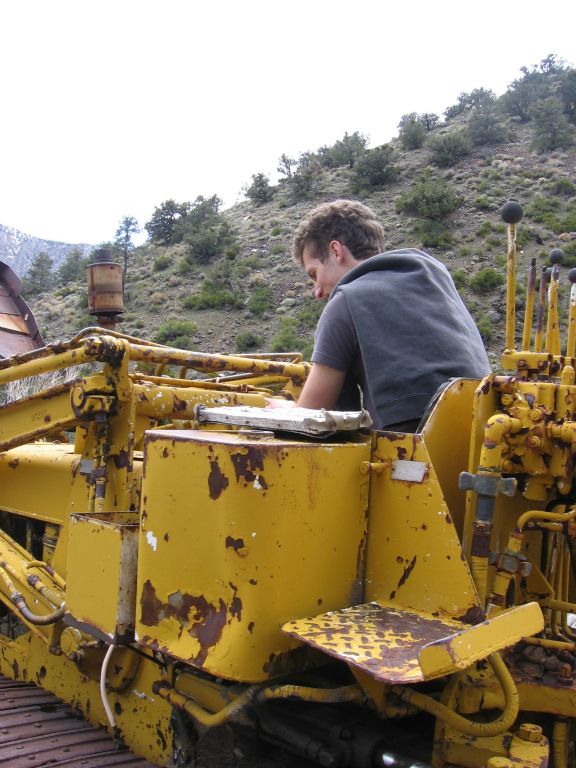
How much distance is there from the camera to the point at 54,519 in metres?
3.93

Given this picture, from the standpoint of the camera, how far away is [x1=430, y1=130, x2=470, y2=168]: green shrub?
3359 centimetres

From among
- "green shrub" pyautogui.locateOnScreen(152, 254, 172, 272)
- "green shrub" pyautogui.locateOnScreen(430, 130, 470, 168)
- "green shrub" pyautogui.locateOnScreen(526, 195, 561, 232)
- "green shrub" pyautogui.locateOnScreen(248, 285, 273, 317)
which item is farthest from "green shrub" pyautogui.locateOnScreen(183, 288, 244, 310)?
"green shrub" pyautogui.locateOnScreen(430, 130, 470, 168)

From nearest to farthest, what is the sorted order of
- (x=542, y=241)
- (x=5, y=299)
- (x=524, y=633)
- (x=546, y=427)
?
(x=524, y=633) < (x=546, y=427) < (x=5, y=299) < (x=542, y=241)

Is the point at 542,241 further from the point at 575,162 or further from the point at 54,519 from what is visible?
the point at 54,519

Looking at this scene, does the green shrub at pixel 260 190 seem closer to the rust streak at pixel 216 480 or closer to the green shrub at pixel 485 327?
the green shrub at pixel 485 327

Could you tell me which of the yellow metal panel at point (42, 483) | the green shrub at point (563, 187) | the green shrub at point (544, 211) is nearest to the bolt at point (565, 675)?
the yellow metal panel at point (42, 483)

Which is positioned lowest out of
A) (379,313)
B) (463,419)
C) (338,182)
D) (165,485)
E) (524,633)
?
(524,633)

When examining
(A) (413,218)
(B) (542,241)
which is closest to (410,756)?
(B) (542,241)

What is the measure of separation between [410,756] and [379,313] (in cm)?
136

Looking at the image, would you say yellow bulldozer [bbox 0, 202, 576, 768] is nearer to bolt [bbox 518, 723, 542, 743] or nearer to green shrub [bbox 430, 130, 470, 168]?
bolt [bbox 518, 723, 542, 743]

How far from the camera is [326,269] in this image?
332 cm

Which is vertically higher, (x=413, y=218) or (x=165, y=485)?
(x=413, y=218)

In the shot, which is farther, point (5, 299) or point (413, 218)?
point (413, 218)

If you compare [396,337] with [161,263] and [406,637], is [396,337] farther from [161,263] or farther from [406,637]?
[161,263]
